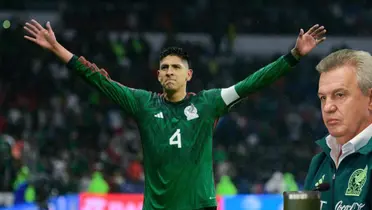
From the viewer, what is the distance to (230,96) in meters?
5.82

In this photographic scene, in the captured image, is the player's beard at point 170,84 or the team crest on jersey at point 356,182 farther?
the player's beard at point 170,84

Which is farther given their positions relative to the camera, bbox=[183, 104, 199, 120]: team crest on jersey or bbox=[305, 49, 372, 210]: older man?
bbox=[183, 104, 199, 120]: team crest on jersey

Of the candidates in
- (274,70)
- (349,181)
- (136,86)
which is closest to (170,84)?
(274,70)

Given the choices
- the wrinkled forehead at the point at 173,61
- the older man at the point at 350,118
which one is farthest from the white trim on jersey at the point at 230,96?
the older man at the point at 350,118

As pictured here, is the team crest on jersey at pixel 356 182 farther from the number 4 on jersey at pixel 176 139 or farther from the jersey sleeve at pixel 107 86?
the jersey sleeve at pixel 107 86

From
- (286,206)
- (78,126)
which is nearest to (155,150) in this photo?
(286,206)

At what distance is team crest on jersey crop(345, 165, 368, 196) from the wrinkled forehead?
3481 mm

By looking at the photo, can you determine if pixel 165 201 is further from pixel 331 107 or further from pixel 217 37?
pixel 217 37

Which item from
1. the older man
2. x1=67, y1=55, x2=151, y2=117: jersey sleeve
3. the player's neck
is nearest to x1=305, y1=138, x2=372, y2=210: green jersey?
the older man

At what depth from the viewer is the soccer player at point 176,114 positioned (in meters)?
5.62

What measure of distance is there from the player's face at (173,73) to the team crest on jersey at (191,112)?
0.14 meters

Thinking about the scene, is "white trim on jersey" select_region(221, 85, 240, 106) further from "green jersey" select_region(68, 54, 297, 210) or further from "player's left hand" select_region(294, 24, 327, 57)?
"player's left hand" select_region(294, 24, 327, 57)

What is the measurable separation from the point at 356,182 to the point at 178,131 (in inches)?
134

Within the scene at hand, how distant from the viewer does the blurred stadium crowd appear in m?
16.5
